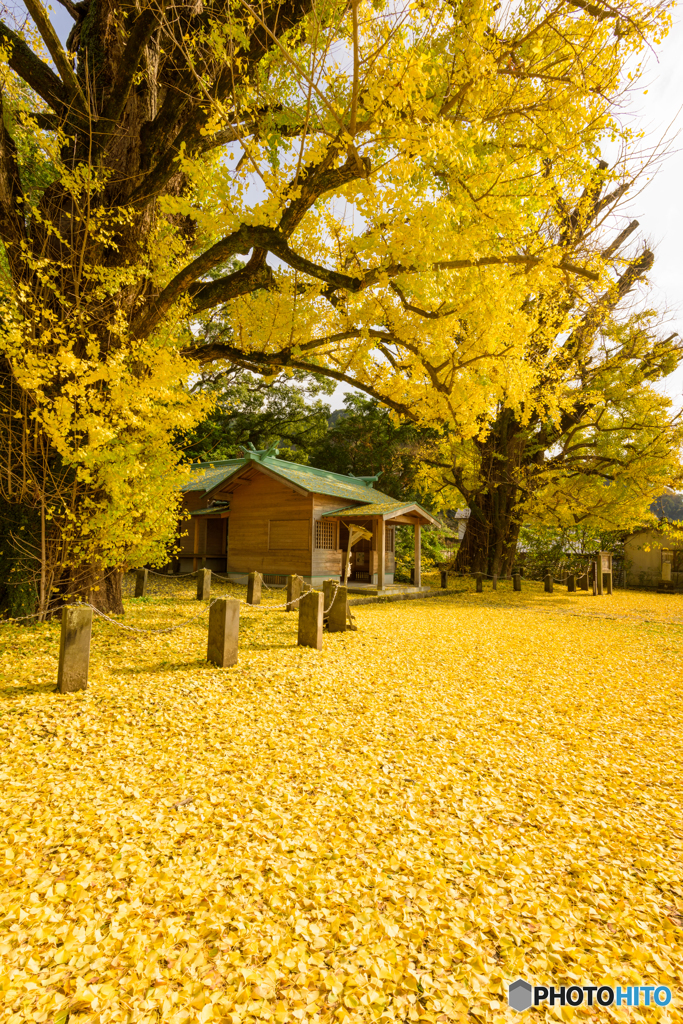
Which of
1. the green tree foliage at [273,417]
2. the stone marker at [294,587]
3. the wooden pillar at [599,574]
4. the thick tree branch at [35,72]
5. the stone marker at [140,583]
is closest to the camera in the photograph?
the thick tree branch at [35,72]

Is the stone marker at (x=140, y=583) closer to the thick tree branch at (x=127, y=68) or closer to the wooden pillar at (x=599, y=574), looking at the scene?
the thick tree branch at (x=127, y=68)

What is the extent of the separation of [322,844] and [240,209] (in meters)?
7.37

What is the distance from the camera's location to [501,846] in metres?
3.12

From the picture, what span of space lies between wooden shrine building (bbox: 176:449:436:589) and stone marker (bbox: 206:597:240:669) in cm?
936

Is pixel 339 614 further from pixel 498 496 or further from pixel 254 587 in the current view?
pixel 498 496

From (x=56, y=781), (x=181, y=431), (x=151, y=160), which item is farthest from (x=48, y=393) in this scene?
(x=56, y=781)

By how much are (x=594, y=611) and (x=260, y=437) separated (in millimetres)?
21470

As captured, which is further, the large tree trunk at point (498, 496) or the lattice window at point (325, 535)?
the large tree trunk at point (498, 496)

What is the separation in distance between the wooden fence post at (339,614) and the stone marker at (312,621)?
1646mm

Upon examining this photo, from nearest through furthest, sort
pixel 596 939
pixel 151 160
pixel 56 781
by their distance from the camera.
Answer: pixel 596 939 → pixel 56 781 → pixel 151 160

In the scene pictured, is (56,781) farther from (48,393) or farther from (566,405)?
(566,405)

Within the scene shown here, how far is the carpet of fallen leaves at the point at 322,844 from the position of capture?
2.12 m

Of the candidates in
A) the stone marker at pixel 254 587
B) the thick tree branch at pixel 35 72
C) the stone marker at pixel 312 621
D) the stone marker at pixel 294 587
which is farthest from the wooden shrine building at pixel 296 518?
the thick tree branch at pixel 35 72

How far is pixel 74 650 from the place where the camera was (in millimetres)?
4922
